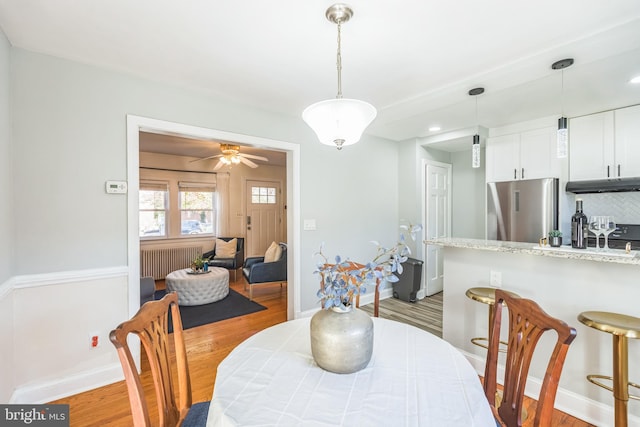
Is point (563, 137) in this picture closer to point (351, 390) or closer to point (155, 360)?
point (351, 390)

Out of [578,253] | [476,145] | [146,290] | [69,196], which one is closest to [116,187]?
[69,196]

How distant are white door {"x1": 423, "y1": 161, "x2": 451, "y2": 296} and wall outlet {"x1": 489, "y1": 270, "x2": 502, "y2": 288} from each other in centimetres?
211

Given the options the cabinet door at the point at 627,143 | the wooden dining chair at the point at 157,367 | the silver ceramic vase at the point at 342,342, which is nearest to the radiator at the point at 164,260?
the wooden dining chair at the point at 157,367

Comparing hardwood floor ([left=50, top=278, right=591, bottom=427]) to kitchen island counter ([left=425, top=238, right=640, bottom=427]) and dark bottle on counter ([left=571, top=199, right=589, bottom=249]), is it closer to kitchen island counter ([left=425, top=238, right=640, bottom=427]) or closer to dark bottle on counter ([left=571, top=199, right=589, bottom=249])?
kitchen island counter ([left=425, top=238, right=640, bottom=427])

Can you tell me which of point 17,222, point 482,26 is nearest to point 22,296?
point 17,222

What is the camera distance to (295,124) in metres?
3.41

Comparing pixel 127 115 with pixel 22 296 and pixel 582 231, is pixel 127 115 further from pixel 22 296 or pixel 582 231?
pixel 582 231

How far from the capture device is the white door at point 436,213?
4.47 m

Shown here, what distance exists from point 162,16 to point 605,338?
3.37m

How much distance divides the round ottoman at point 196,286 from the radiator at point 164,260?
1.58 m

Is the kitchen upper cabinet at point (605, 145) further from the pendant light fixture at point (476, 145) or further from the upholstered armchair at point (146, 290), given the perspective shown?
the upholstered armchair at point (146, 290)

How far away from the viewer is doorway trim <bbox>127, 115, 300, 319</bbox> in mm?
2387

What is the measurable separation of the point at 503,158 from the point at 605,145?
970 millimetres

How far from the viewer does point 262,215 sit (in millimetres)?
6676
